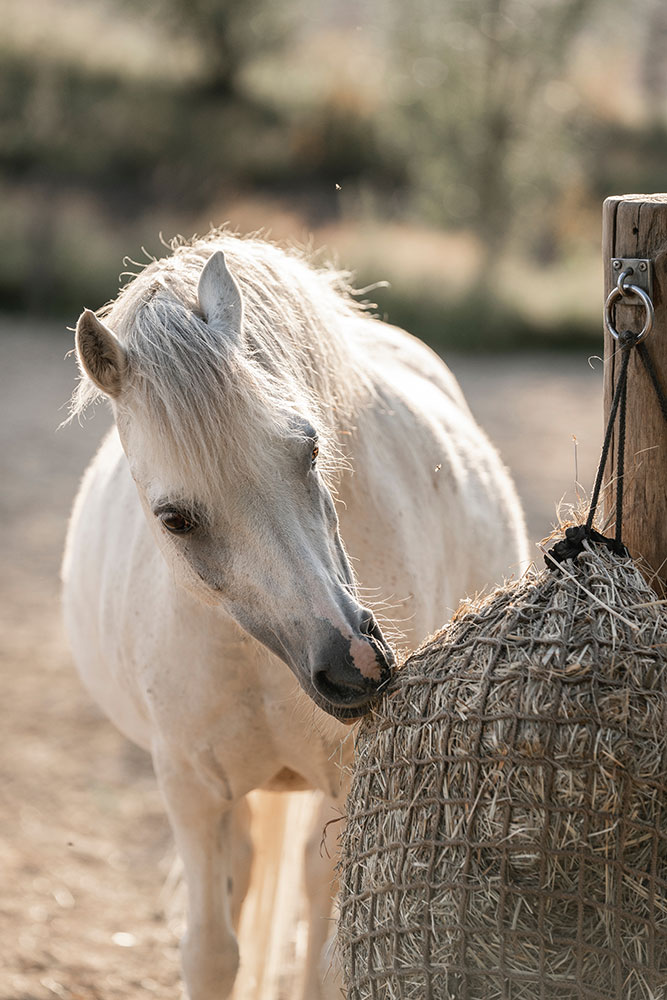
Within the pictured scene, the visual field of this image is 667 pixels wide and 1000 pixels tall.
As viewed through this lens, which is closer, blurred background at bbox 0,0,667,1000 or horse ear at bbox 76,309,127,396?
horse ear at bbox 76,309,127,396

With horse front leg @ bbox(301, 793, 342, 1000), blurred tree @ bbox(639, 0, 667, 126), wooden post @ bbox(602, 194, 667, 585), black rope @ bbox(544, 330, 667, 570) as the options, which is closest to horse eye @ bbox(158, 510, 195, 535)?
black rope @ bbox(544, 330, 667, 570)

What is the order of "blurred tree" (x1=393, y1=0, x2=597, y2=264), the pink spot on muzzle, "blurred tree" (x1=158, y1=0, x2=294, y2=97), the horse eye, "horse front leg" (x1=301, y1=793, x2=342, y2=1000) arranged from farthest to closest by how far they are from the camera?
"blurred tree" (x1=158, y1=0, x2=294, y2=97) → "blurred tree" (x1=393, y1=0, x2=597, y2=264) → "horse front leg" (x1=301, y1=793, x2=342, y2=1000) → the horse eye → the pink spot on muzzle

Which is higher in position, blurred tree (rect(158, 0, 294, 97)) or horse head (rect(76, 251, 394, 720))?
blurred tree (rect(158, 0, 294, 97))

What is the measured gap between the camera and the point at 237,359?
64.3 inches

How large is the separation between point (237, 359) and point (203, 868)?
1261 millimetres

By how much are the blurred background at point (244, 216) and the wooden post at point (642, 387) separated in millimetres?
138

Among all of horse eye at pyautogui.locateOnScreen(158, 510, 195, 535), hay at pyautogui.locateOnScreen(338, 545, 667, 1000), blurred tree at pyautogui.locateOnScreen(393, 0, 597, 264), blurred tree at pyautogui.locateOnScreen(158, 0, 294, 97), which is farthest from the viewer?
blurred tree at pyautogui.locateOnScreen(158, 0, 294, 97)

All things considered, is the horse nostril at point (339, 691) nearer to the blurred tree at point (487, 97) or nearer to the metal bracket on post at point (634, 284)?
the metal bracket on post at point (634, 284)

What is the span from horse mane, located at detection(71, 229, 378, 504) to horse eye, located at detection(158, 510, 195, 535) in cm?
7

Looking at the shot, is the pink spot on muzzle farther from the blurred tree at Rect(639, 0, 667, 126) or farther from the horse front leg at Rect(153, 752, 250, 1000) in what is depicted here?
the blurred tree at Rect(639, 0, 667, 126)

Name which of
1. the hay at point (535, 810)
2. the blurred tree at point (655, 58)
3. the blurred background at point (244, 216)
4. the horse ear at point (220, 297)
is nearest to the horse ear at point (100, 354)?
the horse ear at point (220, 297)

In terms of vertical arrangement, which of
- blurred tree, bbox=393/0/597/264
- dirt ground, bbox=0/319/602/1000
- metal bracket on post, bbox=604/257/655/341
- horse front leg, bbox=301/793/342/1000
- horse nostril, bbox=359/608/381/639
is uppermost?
blurred tree, bbox=393/0/597/264

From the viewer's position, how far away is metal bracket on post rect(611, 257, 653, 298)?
1568mm

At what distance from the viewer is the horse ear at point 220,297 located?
169 cm
